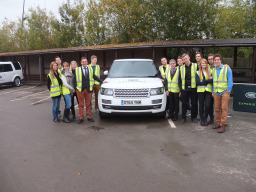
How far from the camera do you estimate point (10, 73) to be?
690 inches

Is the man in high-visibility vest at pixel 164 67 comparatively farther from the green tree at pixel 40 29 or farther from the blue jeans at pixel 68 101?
the green tree at pixel 40 29

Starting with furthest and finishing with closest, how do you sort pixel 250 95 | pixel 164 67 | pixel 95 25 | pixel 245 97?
pixel 95 25
pixel 164 67
pixel 245 97
pixel 250 95

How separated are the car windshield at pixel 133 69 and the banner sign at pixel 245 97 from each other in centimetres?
278

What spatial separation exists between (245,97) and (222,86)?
7.36 feet

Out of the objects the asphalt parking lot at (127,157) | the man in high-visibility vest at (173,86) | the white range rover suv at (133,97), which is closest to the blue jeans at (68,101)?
the asphalt parking lot at (127,157)

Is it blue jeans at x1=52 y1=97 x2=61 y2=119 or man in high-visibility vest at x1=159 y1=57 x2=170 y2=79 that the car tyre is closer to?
man in high-visibility vest at x1=159 y1=57 x2=170 y2=79

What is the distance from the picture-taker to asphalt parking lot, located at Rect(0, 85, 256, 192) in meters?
3.25

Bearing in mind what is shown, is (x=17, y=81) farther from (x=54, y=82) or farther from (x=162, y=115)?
(x=162, y=115)

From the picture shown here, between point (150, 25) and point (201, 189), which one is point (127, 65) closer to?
point (201, 189)

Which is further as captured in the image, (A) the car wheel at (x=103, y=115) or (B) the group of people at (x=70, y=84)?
(A) the car wheel at (x=103, y=115)

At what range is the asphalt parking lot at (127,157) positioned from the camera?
3.25 m

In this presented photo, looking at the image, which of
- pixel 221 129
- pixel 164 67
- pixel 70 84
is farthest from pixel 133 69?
pixel 221 129

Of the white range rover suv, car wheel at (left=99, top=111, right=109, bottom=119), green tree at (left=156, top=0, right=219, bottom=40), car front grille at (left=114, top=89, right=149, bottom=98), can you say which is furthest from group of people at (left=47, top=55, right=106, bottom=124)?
green tree at (left=156, top=0, right=219, bottom=40)

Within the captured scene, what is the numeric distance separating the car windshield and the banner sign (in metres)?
2.78
